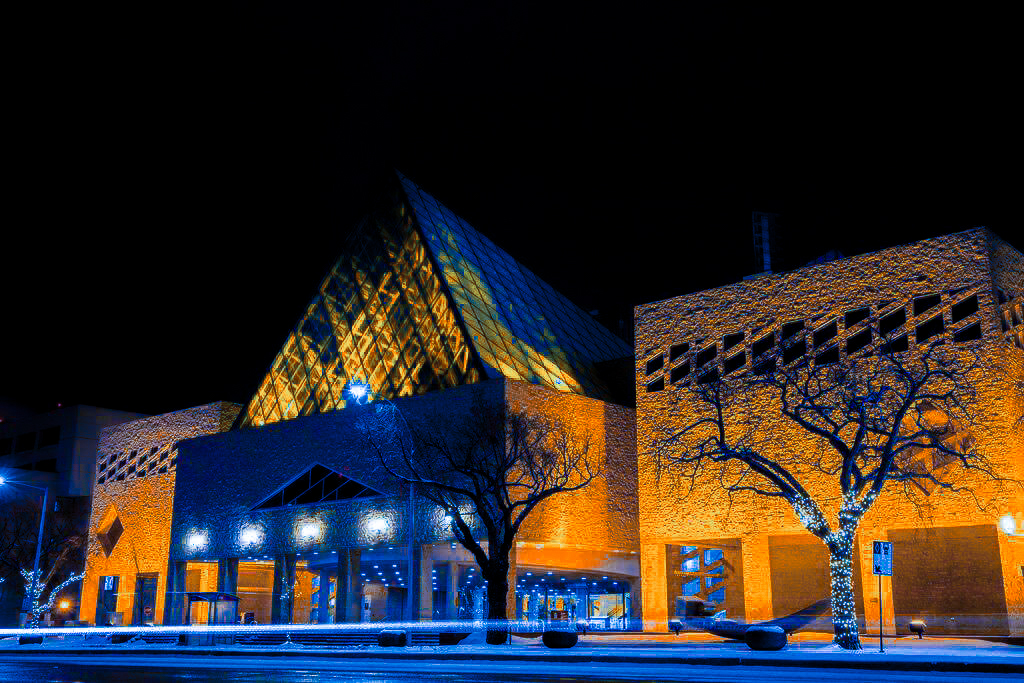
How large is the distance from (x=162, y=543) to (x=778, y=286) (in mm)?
37796

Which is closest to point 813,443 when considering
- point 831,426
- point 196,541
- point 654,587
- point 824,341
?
point 824,341

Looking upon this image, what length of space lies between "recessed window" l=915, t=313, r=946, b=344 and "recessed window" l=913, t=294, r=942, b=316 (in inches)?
18.3

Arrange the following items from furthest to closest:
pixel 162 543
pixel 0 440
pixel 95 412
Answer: pixel 0 440 → pixel 95 412 → pixel 162 543

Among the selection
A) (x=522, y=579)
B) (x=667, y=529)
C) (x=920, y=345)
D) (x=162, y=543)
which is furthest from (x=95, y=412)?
(x=920, y=345)

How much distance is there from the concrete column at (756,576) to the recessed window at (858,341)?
7.70 m

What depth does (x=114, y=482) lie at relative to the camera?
202 feet

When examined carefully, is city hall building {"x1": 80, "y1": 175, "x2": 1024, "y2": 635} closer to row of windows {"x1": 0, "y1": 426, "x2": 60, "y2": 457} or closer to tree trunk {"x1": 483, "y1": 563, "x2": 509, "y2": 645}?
tree trunk {"x1": 483, "y1": 563, "x2": 509, "y2": 645}

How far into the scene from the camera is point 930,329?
34.5 meters

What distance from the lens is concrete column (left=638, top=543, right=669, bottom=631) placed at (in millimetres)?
38656

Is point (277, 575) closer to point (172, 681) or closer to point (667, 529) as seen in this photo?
point (667, 529)

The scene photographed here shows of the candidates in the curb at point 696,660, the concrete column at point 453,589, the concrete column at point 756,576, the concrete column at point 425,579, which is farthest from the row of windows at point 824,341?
the curb at point 696,660

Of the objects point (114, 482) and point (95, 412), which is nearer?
point (114, 482)

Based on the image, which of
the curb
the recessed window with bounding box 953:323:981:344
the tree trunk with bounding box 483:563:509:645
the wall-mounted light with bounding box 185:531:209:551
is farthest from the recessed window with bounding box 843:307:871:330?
the wall-mounted light with bounding box 185:531:209:551

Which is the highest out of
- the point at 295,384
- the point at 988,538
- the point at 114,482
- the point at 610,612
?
the point at 295,384
